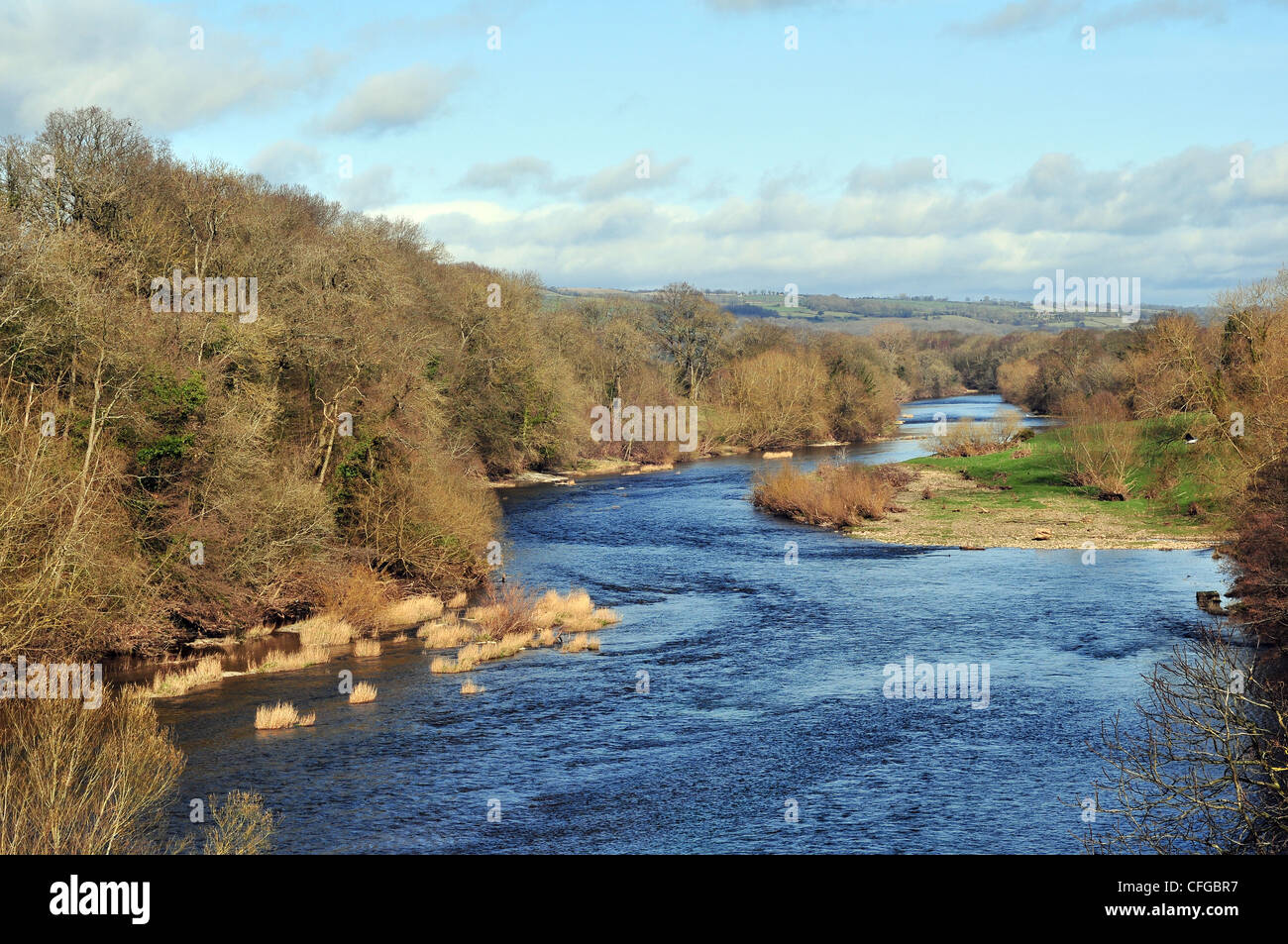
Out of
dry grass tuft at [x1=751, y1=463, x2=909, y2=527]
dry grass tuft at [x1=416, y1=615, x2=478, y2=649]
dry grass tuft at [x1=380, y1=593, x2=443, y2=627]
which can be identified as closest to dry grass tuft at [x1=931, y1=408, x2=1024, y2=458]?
dry grass tuft at [x1=751, y1=463, x2=909, y2=527]

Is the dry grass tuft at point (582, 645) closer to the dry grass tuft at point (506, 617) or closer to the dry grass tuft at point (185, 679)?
the dry grass tuft at point (506, 617)

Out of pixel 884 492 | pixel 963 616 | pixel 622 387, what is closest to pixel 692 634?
pixel 963 616

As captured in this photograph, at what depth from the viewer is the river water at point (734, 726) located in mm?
20438

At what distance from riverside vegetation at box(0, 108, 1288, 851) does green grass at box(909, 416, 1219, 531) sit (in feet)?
0.86

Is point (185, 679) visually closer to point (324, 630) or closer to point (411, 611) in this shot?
point (324, 630)

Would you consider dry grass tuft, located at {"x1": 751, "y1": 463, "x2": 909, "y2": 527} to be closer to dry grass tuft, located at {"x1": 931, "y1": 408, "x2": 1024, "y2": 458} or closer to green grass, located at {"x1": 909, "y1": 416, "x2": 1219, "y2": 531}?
green grass, located at {"x1": 909, "y1": 416, "x2": 1219, "y2": 531}

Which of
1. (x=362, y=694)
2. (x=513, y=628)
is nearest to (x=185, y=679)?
(x=362, y=694)

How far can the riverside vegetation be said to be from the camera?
797 inches

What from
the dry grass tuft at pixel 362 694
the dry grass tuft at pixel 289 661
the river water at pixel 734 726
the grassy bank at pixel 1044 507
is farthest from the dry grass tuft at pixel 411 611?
the grassy bank at pixel 1044 507

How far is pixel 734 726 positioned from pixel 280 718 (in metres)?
11.6

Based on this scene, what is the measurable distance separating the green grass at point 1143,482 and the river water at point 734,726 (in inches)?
493

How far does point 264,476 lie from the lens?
35812 mm

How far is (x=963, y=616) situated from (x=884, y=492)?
26.4 meters

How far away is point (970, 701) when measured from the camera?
93.7 ft
